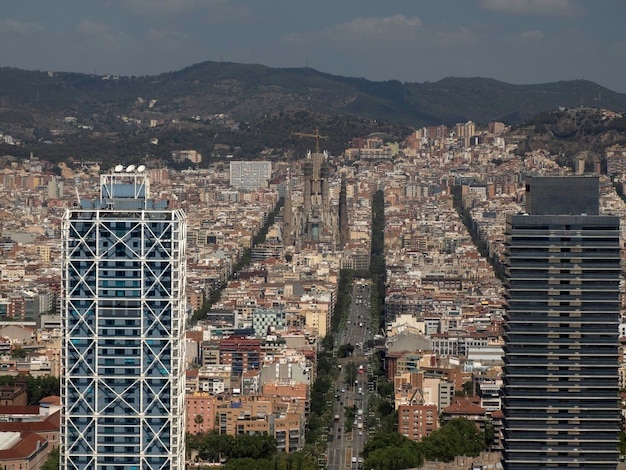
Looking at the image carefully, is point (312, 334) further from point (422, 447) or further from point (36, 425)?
point (36, 425)

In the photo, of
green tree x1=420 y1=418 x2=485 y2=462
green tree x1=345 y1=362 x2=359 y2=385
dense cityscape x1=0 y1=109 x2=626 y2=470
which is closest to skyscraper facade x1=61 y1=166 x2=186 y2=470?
dense cityscape x1=0 y1=109 x2=626 y2=470

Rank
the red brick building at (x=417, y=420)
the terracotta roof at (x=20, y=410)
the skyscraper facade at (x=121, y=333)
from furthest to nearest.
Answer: the red brick building at (x=417, y=420) < the terracotta roof at (x=20, y=410) < the skyscraper facade at (x=121, y=333)


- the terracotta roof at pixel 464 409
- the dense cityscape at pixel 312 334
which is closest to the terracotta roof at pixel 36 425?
the dense cityscape at pixel 312 334

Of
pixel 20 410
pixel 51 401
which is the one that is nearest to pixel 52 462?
pixel 20 410

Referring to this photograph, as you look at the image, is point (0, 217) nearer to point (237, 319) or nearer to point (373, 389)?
point (237, 319)

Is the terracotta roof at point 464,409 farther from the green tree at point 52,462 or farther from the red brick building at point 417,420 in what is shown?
the green tree at point 52,462

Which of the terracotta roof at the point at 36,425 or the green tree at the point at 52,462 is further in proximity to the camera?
the terracotta roof at the point at 36,425
